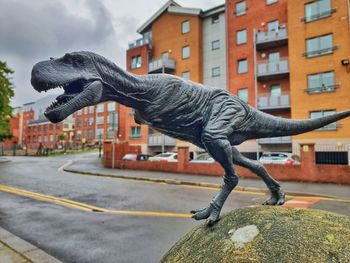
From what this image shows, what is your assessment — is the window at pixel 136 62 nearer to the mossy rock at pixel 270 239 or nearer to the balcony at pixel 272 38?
the balcony at pixel 272 38

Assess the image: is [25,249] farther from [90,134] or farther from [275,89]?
[90,134]

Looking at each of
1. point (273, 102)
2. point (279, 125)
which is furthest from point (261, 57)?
point (279, 125)

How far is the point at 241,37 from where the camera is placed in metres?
29.7

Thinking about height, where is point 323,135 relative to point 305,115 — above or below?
below

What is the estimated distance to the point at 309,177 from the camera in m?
14.6

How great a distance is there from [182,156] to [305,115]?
11574 mm

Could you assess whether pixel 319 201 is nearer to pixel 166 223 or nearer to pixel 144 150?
pixel 166 223

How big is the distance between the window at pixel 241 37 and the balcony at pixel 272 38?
2118 millimetres

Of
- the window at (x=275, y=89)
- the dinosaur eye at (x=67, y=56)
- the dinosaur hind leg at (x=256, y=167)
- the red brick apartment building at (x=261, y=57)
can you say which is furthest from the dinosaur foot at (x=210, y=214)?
the window at (x=275, y=89)

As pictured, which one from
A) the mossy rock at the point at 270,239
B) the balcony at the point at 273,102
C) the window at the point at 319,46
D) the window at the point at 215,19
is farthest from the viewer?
the window at the point at 215,19

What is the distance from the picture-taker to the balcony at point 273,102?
25531 millimetres

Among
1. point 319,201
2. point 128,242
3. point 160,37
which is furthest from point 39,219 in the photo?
point 160,37

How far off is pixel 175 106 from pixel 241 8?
30.6 meters

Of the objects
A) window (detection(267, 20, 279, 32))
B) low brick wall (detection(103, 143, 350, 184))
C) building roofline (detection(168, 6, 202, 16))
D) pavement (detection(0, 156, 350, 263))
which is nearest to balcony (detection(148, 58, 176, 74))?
building roofline (detection(168, 6, 202, 16))
